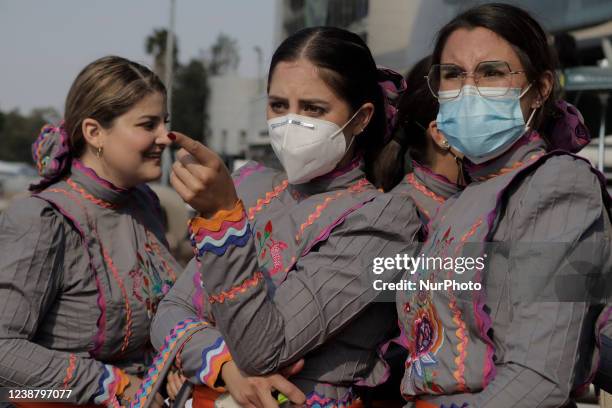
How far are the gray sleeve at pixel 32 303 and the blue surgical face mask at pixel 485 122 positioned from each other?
1.44 m

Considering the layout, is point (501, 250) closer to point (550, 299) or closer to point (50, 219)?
point (550, 299)

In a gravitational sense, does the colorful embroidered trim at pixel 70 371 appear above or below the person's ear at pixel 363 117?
below

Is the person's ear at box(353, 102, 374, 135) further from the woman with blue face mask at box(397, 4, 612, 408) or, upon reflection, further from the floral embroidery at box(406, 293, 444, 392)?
the floral embroidery at box(406, 293, 444, 392)

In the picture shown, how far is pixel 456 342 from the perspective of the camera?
5.61ft

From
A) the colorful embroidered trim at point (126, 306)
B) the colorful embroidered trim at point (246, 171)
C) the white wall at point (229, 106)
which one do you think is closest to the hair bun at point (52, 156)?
the colorful embroidered trim at point (126, 306)

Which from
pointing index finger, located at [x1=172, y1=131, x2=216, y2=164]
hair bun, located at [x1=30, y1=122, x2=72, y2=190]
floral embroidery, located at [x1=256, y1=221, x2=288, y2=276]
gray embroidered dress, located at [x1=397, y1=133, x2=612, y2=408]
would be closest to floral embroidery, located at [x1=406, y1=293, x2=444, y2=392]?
gray embroidered dress, located at [x1=397, y1=133, x2=612, y2=408]

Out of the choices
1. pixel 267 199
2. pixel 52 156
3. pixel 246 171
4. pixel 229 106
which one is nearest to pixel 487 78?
pixel 267 199

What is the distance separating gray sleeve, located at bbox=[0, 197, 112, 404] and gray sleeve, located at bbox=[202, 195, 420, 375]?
3.25 ft

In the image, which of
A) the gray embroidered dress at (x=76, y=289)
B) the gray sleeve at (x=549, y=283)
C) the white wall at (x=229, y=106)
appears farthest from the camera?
the white wall at (x=229, y=106)

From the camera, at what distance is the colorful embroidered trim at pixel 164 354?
2.04m

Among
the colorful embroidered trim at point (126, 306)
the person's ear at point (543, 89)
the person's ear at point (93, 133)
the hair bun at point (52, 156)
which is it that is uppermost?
the person's ear at point (543, 89)

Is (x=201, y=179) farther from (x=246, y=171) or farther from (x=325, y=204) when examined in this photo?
(x=246, y=171)

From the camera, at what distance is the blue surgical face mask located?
1.87m

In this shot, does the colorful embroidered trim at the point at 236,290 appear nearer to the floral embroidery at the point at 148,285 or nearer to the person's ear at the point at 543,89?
the person's ear at the point at 543,89
